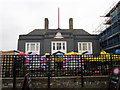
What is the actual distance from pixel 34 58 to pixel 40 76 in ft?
2.79

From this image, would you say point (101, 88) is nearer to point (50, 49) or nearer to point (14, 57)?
point (14, 57)

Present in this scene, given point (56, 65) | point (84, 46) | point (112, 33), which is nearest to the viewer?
point (56, 65)

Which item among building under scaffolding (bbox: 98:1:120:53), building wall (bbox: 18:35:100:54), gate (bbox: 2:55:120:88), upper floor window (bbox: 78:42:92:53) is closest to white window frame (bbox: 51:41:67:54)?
building wall (bbox: 18:35:100:54)

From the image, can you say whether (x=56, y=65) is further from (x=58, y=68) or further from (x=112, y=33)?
(x=112, y=33)

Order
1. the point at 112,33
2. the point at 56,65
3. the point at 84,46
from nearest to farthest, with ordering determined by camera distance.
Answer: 1. the point at 56,65
2. the point at 112,33
3. the point at 84,46

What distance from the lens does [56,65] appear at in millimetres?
5484

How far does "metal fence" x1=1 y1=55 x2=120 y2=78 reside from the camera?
5219mm

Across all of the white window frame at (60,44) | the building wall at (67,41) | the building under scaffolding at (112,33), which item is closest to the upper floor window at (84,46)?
the building wall at (67,41)

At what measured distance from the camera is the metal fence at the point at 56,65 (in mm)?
5219

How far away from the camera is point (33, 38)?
906 inches

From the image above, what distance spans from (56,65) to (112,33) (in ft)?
64.1

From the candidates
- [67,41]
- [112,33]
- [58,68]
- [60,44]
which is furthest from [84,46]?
[58,68]

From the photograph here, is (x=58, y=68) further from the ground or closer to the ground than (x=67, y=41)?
closer to the ground

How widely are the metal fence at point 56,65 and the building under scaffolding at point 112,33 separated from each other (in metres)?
15.9
